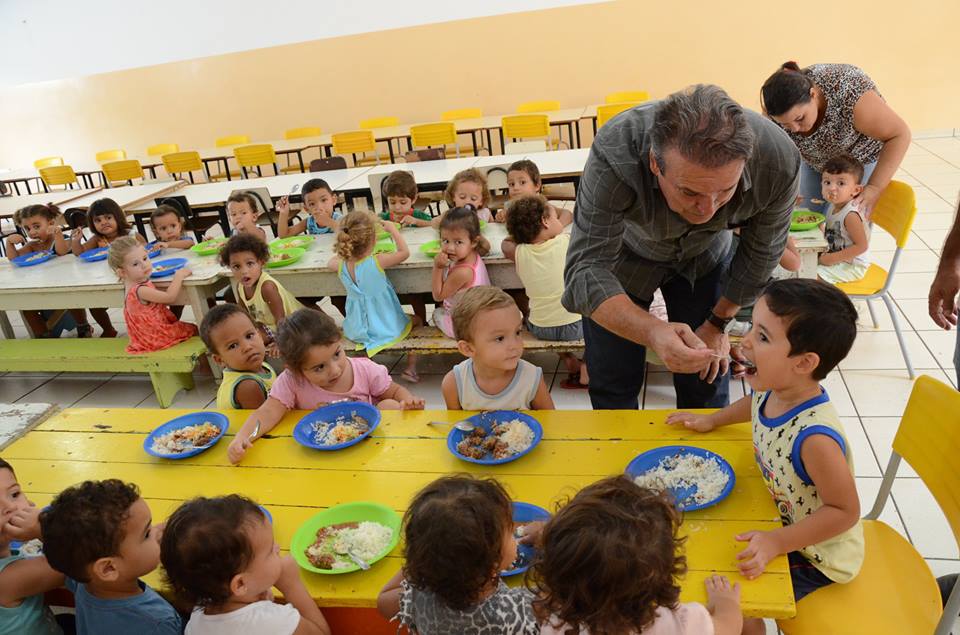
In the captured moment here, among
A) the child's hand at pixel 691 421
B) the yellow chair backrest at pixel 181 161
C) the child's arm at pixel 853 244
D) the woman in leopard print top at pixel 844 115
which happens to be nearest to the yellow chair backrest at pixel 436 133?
the yellow chair backrest at pixel 181 161

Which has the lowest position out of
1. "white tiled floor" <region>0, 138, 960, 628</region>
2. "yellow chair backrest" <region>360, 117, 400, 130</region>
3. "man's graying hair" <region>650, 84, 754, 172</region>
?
"white tiled floor" <region>0, 138, 960, 628</region>

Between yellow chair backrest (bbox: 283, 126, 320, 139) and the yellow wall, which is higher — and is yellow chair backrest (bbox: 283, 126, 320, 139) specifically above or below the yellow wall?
below

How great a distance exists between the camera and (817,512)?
4.99ft

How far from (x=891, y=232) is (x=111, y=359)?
171 inches

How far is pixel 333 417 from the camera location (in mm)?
2270

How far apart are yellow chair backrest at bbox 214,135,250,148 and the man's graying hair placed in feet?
31.6

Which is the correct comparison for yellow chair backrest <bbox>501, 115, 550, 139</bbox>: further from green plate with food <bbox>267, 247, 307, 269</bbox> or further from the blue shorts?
the blue shorts

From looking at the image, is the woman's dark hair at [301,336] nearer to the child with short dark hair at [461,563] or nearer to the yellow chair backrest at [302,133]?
the child with short dark hair at [461,563]

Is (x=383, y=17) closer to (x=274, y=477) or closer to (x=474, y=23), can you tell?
(x=474, y=23)

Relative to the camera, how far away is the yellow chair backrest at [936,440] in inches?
61.4

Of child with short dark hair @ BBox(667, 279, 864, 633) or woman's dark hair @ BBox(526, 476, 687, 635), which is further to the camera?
child with short dark hair @ BBox(667, 279, 864, 633)

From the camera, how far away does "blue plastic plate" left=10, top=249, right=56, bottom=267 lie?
4.84 metres

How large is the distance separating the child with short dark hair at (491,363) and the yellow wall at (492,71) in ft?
26.0

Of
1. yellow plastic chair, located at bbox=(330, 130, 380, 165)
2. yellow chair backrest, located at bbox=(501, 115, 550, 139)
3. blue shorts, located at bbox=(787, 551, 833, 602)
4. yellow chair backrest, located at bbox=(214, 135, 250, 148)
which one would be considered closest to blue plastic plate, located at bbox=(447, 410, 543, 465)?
blue shorts, located at bbox=(787, 551, 833, 602)
